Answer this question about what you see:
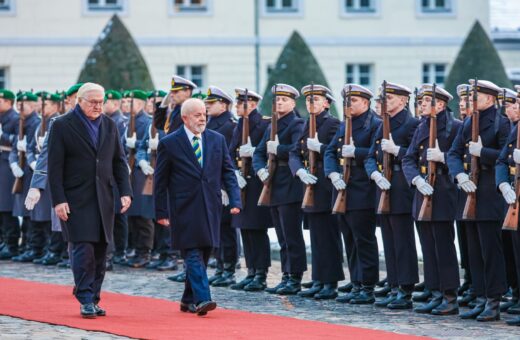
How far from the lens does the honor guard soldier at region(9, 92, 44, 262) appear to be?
20.6 m

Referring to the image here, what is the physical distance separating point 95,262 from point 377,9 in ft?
116

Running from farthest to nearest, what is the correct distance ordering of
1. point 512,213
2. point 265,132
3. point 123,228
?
point 123,228, point 265,132, point 512,213

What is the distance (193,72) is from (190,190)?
33.7 m

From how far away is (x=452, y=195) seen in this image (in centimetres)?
1490

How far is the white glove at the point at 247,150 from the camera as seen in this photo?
56.7ft

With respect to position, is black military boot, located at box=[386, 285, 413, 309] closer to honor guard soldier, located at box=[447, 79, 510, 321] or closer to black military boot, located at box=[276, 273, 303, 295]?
honor guard soldier, located at box=[447, 79, 510, 321]

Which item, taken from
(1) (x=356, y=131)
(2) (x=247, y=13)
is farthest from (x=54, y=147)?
(2) (x=247, y=13)

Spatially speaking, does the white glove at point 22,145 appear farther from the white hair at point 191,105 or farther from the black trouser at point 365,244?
the white hair at point 191,105

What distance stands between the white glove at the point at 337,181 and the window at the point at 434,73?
112 ft

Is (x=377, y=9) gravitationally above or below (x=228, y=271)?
above

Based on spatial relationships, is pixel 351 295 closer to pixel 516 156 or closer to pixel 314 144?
pixel 314 144

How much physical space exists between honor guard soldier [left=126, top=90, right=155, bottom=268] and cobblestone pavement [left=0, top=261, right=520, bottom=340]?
434 mm

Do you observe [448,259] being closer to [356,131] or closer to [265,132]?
[356,131]


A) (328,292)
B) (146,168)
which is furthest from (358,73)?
(328,292)
